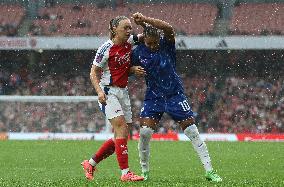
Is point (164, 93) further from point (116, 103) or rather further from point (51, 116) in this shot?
point (51, 116)

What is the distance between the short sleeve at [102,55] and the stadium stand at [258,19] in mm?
27615

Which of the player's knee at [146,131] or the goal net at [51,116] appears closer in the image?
the player's knee at [146,131]

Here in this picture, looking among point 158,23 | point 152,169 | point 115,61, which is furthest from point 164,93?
point 152,169

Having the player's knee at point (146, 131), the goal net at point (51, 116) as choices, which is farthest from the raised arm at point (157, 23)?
the goal net at point (51, 116)

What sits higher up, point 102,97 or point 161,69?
point 161,69

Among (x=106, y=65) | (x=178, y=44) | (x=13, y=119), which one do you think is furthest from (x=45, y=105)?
(x=106, y=65)

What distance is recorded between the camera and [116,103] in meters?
9.77

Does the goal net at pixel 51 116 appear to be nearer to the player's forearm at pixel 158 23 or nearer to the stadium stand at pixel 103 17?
the stadium stand at pixel 103 17

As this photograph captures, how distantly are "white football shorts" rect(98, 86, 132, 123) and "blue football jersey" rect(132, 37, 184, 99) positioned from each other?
35 cm

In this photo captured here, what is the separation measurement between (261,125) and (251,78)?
11.2ft

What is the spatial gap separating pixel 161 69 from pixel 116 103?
698mm

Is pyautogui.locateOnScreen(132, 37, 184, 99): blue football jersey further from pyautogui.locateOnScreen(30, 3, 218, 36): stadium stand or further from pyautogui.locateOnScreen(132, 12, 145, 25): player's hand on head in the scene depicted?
pyautogui.locateOnScreen(30, 3, 218, 36): stadium stand

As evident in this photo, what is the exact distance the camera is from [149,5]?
128 ft

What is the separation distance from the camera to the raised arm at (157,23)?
8898mm
